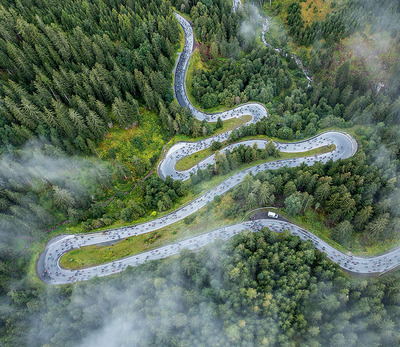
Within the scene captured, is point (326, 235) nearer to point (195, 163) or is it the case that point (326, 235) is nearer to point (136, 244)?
point (195, 163)

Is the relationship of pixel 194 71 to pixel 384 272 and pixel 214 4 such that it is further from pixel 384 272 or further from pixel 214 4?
pixel 384 272

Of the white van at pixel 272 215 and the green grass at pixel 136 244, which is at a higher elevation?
the white van at pixel 272 215

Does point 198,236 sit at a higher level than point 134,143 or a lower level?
lower

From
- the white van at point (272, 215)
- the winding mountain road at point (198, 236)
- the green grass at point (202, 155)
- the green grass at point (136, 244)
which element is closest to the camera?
the winding mountain road at point (198, 236)

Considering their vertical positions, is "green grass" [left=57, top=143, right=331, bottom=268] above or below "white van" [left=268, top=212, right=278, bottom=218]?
below

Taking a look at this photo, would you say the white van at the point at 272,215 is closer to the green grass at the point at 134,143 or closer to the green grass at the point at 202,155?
the green grass at the point at 202,155

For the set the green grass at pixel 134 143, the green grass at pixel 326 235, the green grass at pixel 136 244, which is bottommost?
the green grass at pixel 136 244

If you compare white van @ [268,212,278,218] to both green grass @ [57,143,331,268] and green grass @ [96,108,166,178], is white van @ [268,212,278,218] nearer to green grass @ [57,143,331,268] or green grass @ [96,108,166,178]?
green grass @ [57,143,331,268]

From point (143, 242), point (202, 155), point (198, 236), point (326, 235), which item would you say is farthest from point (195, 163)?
point (326, 235)

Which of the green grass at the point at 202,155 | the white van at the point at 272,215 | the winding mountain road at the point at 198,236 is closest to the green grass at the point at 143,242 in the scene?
the winding mountain road at the point at 198,236

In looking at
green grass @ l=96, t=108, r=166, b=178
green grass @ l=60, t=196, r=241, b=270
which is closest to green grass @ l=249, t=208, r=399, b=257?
green grass @ l=60, t=196, r=241, b=270
